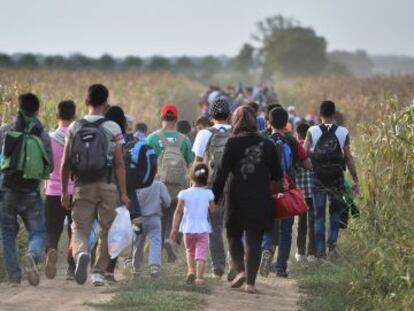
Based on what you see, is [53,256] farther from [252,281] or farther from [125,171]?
[252,281]

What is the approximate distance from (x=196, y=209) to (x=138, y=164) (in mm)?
742

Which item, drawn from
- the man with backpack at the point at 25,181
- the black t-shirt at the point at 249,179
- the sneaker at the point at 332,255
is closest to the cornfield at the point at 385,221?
the sneaker at the point at 332,255

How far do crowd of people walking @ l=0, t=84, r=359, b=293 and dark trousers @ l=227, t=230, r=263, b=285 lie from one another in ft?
0.04

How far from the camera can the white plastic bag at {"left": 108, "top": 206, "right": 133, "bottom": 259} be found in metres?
11.7

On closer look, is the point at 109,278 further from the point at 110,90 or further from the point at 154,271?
the point at 110,90

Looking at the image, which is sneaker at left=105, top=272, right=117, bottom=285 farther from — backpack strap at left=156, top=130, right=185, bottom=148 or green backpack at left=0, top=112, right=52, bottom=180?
backpack strap at left=156, top=130, right=185, bottom=148

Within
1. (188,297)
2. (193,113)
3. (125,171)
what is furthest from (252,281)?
(193,113)

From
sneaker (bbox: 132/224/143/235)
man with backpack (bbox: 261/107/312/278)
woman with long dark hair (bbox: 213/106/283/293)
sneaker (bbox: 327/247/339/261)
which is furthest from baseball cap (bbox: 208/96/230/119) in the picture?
sneaker (bbox: 327/247/339/261)

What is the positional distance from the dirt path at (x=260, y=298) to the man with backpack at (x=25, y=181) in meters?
1.80

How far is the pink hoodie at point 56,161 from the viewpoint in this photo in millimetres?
12559

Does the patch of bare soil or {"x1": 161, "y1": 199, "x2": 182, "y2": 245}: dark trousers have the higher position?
{"x1": 161, "y1": 199, "x2": 182, "y2": 245}: dark trousers

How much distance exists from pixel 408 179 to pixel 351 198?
1.22 metres

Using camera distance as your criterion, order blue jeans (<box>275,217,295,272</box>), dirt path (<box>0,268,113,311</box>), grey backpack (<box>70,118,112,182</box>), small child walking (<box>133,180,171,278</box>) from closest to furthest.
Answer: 1. dirt path (<box>0,268,113,311</box>)
2. grey backpack (<box>70,118,112,182</box>)
3. small child walking (<box>133,180,171,278</box>)
4. blue jeans (<box>275,217,295,272</box>)

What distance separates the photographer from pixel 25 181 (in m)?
12.0
